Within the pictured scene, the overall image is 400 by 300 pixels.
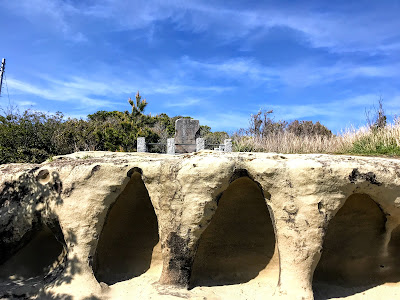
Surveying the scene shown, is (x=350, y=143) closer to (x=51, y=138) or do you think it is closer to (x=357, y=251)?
(x=357, y=251)

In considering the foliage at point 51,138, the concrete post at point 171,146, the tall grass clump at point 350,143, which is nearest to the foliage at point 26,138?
the foliage at point 51,138

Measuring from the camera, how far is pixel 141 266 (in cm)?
577

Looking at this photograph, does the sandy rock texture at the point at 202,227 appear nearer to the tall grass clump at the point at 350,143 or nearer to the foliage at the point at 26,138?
the tall grass clump at the point at 350,143

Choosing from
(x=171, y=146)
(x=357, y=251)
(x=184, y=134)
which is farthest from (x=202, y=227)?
(x=184, y=134)

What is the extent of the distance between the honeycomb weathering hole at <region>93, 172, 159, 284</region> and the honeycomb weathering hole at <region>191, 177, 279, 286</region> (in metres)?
0.97

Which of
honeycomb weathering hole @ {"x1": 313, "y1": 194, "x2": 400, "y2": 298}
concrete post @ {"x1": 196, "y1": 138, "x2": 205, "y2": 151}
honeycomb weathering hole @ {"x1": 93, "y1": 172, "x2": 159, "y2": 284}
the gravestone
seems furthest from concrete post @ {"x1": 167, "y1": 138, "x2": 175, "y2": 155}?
honeycomb weathering hole @ {"x1": 313, "y1": 194, "x2": 400, "y2": 298}

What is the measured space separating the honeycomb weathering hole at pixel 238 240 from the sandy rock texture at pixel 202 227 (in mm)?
17

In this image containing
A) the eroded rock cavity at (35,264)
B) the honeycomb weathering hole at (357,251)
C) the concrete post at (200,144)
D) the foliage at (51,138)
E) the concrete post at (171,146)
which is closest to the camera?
the eroded rock cavity at (35,264)

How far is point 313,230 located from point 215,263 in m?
1.92

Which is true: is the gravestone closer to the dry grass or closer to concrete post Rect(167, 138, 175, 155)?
concrete post Rect(167, 138, 175, 155)

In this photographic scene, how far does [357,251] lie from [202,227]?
2.87m

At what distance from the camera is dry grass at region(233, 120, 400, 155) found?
1026 centimetres

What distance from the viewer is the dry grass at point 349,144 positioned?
10.3 m

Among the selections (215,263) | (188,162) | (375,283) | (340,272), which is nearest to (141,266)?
(215,263)
